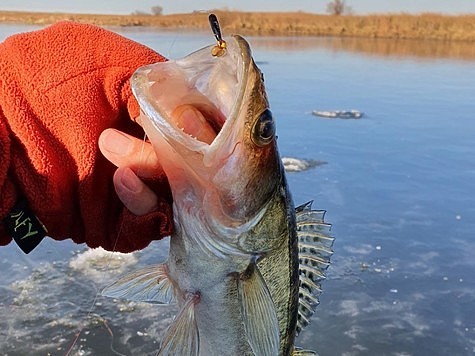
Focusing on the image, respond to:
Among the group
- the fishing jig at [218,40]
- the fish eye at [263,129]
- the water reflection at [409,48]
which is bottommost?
the water reflection at [409,48]

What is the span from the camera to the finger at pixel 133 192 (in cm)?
184

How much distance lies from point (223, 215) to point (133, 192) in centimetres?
32

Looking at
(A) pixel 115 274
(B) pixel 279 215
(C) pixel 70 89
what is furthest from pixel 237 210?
(A) pixel 115 274

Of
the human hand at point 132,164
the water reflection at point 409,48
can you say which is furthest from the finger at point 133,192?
the water reflection at point 409,48

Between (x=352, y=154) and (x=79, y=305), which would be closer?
(x=79, y=305)

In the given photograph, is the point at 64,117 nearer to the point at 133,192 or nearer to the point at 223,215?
the point at 133,192

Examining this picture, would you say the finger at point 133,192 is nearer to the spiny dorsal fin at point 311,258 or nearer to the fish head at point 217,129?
the fish head at point 217,129

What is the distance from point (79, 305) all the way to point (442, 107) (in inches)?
355

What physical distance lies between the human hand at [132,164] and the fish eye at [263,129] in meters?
0.16

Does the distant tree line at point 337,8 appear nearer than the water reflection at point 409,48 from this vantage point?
No

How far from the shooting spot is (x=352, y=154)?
26.0ft

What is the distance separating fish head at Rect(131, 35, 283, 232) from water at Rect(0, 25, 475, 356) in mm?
487

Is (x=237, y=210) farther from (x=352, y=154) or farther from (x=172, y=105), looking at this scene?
(x=352, y=154)

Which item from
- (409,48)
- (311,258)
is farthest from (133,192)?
(409,48)
